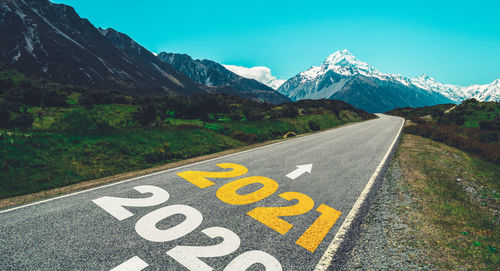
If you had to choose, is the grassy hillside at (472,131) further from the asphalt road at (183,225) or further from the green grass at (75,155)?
the green grass at (75,155)

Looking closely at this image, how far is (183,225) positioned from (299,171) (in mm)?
4657

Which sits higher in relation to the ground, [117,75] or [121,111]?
[117,75]

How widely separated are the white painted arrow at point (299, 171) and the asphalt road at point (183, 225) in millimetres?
300

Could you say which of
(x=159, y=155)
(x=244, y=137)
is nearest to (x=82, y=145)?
(x=159, y=155)

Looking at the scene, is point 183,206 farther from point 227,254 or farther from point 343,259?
point 343,259

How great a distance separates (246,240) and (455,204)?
5522 mm

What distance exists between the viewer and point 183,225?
12.3ft

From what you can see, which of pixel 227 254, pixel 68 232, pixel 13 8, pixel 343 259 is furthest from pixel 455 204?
pixel 13 8

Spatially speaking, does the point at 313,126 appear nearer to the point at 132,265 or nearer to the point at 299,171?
the point at 299,171

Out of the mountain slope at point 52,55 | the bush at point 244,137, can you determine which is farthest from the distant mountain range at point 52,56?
the bush at point 244,137

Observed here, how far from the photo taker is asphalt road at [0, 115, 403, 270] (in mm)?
2922

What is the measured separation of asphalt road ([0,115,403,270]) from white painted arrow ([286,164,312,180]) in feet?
0.98

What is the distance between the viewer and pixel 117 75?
175375 millimetres

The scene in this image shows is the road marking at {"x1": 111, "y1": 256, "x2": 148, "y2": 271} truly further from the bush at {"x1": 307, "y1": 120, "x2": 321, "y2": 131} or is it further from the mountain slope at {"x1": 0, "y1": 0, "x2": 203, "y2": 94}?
the mountain slope at {"x1": 0, "y1": 0, "x2": 203, "y2": 94}
